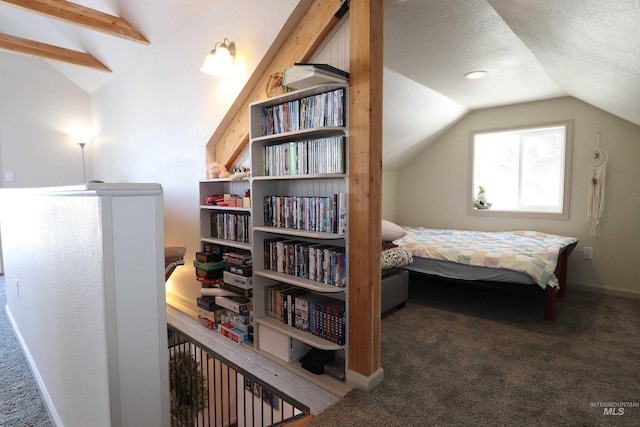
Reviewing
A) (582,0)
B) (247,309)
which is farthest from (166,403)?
(582,0)

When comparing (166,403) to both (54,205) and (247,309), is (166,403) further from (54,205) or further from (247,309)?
(247,309)

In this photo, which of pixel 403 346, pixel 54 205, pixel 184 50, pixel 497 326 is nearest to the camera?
pixel 54 205

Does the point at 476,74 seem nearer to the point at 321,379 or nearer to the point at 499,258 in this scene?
the point at 499,258

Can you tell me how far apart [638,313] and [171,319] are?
4098mm

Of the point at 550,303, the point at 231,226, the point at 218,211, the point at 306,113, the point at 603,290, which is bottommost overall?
the point at 603,290

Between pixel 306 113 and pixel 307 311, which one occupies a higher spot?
pixel 306 113

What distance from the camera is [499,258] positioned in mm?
2768

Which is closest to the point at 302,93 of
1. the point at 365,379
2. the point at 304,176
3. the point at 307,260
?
the point at 304,176

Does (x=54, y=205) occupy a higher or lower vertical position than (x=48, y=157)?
lower

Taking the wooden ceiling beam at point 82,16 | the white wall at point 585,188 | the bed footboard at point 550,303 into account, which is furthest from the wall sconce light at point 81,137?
the bed footboard at point 550,303

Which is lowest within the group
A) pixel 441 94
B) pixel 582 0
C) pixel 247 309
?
pixel 247 309

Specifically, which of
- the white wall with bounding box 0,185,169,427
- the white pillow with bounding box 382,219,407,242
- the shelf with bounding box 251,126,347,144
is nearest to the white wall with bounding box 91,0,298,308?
the shelf with bounding box 251,126,347,144

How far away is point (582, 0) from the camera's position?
1430 millimetres

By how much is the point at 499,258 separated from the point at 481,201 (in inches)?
73.4
